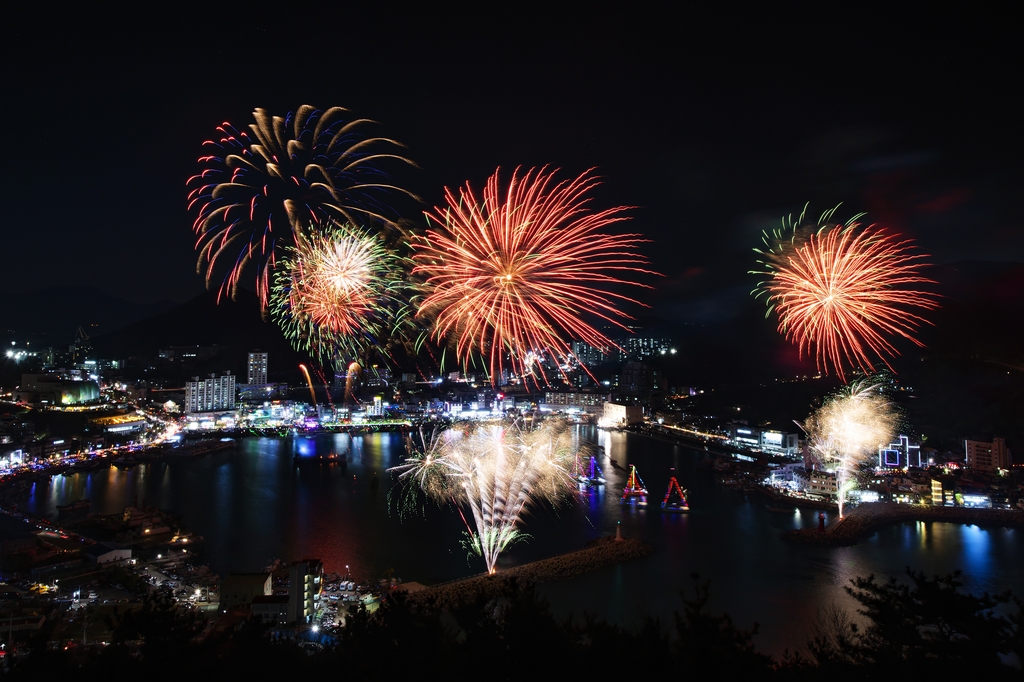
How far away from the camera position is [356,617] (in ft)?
8.11

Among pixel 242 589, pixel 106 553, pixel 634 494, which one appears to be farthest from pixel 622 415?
pixel 242 589

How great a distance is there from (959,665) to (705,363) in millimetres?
25492

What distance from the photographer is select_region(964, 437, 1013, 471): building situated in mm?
9914

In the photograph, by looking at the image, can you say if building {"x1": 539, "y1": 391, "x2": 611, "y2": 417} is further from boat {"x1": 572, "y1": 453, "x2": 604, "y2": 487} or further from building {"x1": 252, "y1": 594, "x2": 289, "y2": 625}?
building {"x1": 252, "y1": 594, "x2": 289, "y2": 625}

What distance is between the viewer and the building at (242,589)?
461 cm

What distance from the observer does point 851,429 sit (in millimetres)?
10719

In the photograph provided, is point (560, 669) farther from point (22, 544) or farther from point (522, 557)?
point (22, 544)

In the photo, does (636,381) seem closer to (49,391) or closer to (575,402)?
(575,402)

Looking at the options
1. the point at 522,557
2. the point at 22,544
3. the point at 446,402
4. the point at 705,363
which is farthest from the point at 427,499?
the point at 705,363

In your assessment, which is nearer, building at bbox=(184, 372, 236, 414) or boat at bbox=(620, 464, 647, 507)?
boat at bbox=(620, 464, 647, 507)

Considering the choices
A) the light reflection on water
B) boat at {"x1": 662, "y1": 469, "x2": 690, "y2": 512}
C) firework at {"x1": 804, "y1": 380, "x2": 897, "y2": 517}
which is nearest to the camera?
the light reflection on water

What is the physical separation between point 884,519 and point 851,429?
313 centimetres

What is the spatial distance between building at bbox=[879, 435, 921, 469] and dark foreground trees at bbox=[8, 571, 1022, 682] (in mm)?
8788

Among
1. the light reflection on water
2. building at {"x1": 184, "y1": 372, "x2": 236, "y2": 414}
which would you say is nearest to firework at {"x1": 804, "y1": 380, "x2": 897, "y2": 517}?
the light reflection on water
